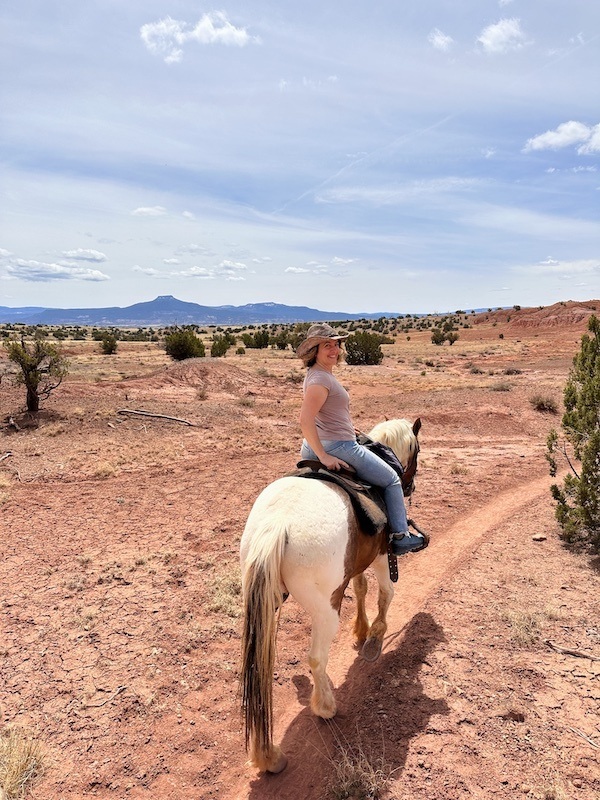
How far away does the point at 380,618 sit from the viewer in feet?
15.5

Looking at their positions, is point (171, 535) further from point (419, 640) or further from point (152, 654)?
point (419, 640)

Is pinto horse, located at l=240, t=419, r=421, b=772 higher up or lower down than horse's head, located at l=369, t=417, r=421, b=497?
lower down

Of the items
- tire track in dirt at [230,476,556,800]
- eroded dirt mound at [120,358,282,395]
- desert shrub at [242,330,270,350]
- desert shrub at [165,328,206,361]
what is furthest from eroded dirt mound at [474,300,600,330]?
tire track in dirt at [230,476,556,800]

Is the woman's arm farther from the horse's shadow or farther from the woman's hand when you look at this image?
the horse's shadow

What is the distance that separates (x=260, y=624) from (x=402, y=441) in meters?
2.62

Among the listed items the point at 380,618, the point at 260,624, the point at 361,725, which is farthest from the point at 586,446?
the point at 260,624

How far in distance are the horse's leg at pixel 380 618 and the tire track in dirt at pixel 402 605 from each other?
0.28m

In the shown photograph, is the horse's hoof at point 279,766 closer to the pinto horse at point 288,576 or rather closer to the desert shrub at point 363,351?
the pinto horse at point 288,576

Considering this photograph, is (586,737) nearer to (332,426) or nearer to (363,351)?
(332,426)

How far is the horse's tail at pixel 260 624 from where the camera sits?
324cm

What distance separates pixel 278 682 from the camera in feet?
14.8

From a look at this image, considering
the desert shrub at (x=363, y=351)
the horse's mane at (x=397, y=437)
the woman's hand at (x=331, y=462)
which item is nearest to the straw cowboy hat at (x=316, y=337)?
the woman's hand at (x=331, y=462)

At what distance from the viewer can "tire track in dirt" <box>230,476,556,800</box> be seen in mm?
3438

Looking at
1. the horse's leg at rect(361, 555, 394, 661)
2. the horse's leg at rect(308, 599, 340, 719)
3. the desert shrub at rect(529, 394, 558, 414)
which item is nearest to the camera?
the horse's leg at rect(308, 599, 340, 719)
